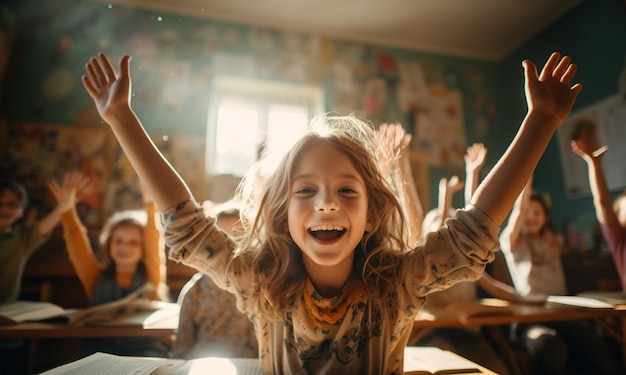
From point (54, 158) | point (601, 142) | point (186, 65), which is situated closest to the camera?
point (601, 142)

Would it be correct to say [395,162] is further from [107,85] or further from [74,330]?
[74,330]

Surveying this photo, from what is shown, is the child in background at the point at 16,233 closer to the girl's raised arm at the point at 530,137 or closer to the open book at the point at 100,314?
the open book at the point at 100,314

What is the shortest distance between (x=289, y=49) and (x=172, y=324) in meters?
2.38

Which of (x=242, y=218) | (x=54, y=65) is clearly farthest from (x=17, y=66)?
(x=242, y=218)

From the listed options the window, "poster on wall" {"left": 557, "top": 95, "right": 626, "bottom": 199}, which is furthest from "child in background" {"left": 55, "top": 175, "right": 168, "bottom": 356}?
"poster on wall" {"left": 557, "top": 95, "right": 626, "bottom": 199}

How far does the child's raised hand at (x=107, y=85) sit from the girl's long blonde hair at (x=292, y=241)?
0.30m

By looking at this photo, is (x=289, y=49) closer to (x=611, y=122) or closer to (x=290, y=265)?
(x=611, y=122)

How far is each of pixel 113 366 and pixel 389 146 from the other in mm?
706

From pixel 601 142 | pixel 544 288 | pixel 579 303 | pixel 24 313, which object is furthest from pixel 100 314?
pixel 601 142

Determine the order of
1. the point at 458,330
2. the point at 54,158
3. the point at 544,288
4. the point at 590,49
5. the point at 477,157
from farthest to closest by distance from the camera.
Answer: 1. the point at 54,158
2. the point at 590,49
3. the point at 544,288
4. the point at 458,330
5. the point at 477,157

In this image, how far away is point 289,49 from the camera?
9.23 feet

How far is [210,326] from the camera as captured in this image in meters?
1.10

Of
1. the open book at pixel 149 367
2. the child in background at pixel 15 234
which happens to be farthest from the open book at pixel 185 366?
the child in background at pixel 15 234

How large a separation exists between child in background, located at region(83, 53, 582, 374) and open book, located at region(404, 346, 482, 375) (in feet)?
0.18
